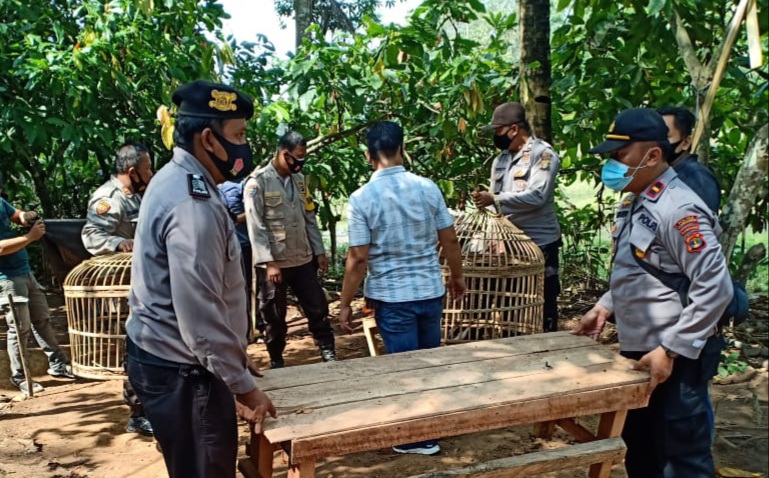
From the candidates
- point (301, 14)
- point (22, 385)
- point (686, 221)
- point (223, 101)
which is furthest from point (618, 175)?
point (301, 14)

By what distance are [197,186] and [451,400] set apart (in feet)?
4.37

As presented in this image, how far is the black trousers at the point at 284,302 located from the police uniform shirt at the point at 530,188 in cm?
160

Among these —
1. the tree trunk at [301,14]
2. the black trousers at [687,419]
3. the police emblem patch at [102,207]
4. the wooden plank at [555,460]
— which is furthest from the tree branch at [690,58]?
the tree trunk at [301,14]

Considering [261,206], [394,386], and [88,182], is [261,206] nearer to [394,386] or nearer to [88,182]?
[394,386]

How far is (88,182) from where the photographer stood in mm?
8750

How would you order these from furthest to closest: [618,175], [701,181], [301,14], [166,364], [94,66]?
[301,14] → [94,66] → [701,181] → [618,175] → [166,364]

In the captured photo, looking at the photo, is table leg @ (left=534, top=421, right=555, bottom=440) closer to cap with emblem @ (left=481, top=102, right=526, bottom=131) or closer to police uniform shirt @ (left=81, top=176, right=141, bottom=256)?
cap with emblem @ (left=481, top=102, right=526, bottom=131)

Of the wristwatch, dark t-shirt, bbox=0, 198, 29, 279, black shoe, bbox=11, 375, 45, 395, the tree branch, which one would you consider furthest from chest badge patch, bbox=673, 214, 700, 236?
black shoe, bbox=11, 375, 45, 395

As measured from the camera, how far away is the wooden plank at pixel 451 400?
2477 mm

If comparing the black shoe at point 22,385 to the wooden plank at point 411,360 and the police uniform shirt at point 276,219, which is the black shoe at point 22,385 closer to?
the police uniform shirt at point 276,219

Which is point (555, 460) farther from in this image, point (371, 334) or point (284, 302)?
point (284, 302)

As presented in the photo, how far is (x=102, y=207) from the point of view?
450 cm

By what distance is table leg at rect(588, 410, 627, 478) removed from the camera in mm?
2951

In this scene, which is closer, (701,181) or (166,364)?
(166,364)
